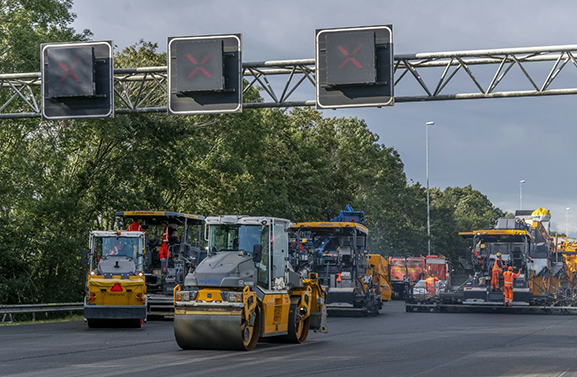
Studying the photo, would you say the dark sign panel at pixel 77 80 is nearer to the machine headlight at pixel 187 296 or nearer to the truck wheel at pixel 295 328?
the machine headlight at pixel 187 296

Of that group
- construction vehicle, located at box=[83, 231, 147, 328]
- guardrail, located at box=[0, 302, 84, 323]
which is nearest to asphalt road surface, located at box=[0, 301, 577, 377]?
construction vehicle, located at box=[83, 231, 147, 328]

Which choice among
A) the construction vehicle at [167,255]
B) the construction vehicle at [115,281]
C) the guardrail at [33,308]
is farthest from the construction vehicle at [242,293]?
the guardrail at [33,308]

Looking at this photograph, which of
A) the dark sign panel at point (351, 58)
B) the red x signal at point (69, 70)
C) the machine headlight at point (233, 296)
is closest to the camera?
the machine headlight at point (233, 296)

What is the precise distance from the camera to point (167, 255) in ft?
93.0

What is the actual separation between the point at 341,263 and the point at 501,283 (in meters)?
6.87

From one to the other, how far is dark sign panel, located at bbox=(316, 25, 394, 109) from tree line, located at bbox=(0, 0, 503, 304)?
46.4ft

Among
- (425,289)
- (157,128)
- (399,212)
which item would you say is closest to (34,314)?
(157,128)

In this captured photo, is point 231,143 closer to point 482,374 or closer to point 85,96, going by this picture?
point 85,96

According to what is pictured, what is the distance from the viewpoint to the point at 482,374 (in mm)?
13430

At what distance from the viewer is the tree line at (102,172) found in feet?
100

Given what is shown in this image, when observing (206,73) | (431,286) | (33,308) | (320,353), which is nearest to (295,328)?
(320,353)

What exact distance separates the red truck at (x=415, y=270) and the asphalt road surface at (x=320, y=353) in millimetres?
24555

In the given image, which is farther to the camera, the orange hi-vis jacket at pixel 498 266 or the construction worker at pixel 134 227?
the orange hi-vis jacket at pixel 498 266

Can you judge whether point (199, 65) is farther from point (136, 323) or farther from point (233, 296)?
point (136, 323)
